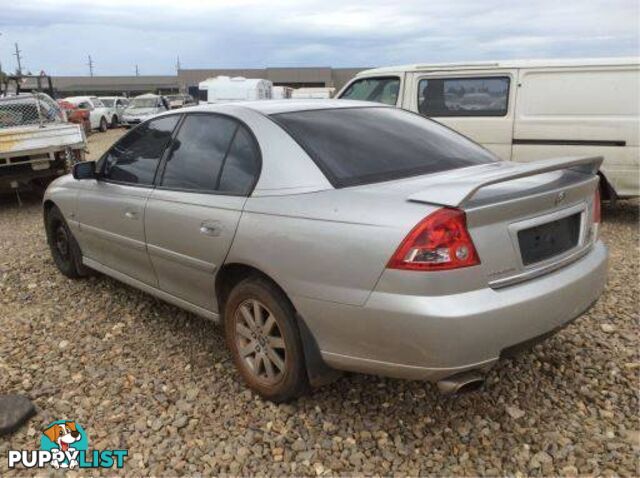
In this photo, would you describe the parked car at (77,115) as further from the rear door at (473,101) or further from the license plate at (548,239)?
the license plate at (548,239)

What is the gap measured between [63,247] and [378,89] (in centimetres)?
472

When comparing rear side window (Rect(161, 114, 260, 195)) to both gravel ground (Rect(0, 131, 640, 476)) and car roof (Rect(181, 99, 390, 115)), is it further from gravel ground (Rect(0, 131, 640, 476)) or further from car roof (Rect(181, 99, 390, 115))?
gravel ground (Rect(0, 131, 640, 476))

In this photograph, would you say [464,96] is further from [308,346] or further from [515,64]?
[308,346]

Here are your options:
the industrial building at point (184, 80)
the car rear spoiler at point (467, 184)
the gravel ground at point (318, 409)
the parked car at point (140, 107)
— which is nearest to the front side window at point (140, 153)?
the gravel ground at point (318, 409)

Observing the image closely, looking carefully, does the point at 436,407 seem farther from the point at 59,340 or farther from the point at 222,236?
the point at 59,340

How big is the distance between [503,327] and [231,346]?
1535 mm

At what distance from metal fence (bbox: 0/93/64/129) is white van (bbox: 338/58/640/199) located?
232 inches

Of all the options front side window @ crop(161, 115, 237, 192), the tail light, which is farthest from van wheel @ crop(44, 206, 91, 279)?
the tail light

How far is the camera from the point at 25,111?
9703mm

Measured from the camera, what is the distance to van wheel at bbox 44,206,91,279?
5000mm

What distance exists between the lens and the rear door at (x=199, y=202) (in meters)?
3.13

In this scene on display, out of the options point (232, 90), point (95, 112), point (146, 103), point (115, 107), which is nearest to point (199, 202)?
point (232, 90)

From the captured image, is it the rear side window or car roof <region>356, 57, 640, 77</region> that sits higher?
car roof <region>356, 57, 640, 77</region>

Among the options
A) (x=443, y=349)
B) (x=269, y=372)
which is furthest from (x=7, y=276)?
(x=443, y=349)
